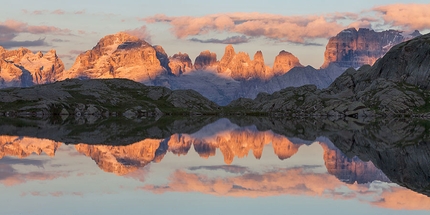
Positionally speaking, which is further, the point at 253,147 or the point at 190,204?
the point at 253,147

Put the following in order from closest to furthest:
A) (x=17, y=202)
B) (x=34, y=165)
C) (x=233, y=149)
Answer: (x=17, y=202)
(x=34, y=165)
(x=233, y=149)

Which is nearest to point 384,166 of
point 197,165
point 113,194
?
point 197,165

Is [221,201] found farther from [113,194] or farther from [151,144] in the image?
[151,144]

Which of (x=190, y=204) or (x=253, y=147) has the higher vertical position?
(x=190, y=204)

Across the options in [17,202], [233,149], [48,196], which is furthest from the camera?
[233,149]

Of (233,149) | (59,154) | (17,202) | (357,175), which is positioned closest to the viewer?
(17,202)

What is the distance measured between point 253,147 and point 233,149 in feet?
16.7

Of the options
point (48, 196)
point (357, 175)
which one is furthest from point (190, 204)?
point (357, 175)

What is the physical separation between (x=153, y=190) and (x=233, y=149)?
163 feet

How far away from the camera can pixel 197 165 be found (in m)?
75.9

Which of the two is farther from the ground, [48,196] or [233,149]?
[48,196]

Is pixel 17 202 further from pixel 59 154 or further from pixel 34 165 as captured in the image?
pixel 59 154

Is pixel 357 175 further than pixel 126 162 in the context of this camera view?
No

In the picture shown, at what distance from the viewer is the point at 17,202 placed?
153ft
